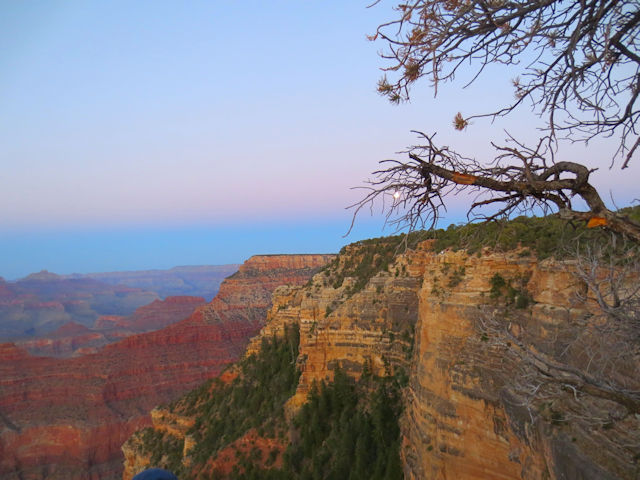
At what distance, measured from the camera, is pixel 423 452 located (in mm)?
13352

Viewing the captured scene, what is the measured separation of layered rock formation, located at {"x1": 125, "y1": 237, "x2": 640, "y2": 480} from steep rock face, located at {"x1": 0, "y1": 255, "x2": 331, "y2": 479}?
150 feet

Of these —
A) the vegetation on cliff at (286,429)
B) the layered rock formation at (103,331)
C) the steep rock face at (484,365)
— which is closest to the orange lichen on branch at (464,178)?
the steep rock face at (484,365)

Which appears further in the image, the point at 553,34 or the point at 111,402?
the point at 111,402

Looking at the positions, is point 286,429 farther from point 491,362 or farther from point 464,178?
point 464,178

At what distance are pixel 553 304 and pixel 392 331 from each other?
10.7m

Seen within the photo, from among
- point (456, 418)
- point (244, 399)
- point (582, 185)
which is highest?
point (582, 185)

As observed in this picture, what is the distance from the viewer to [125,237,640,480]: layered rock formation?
230 inches

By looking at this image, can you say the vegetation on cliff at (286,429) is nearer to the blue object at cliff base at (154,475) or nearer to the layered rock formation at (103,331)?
the blue object at cliff base at (154,475)

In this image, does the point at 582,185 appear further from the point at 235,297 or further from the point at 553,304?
the point at 235,297

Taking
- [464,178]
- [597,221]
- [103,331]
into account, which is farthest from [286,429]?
[103,331]

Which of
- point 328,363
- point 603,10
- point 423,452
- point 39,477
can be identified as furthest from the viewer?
point 39,477

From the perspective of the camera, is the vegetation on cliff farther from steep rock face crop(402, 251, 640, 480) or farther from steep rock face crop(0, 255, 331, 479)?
steep rock face crop(0, 255, 331, 479)

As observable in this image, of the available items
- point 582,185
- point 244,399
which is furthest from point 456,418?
point 244,399

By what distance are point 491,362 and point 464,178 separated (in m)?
8.27
